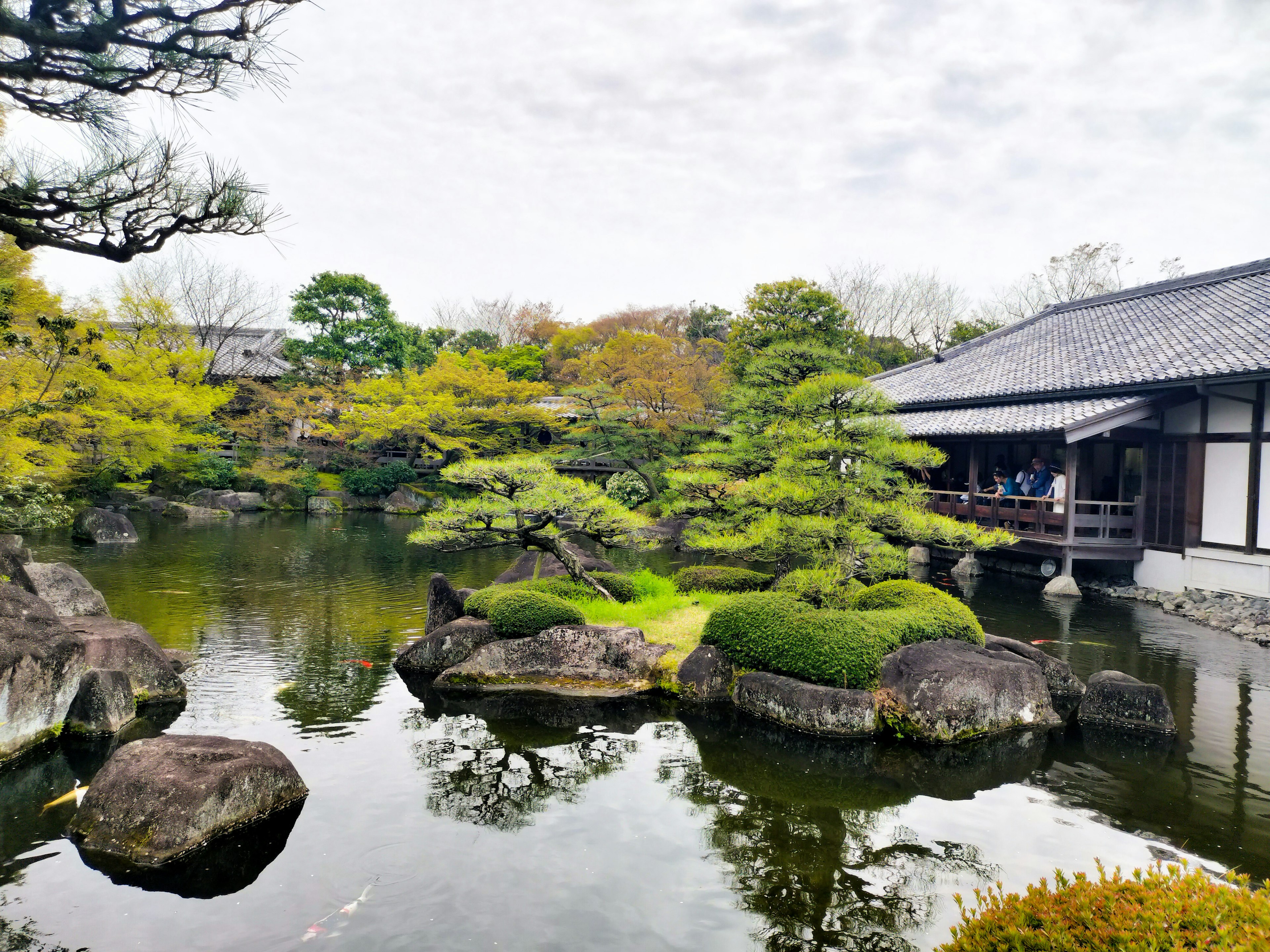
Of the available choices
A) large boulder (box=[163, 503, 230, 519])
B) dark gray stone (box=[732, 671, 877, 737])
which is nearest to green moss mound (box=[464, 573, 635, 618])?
dark gray stone (box=[732, 671, 877, 737])

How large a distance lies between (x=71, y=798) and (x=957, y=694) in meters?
8.02

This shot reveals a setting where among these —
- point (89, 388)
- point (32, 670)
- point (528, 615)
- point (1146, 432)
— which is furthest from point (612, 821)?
point (1146, 432)

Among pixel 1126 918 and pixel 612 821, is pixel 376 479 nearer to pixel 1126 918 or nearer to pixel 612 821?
pixel 612 821

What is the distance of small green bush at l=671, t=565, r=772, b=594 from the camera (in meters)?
12.8

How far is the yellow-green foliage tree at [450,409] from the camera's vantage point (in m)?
28.8

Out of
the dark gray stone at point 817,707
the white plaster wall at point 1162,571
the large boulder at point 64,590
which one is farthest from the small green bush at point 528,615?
the white plaster wall at point 1162,571

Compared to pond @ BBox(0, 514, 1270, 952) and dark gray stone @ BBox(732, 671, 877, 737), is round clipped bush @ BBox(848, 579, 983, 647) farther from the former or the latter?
pond @ BBox(0, 514, 1270, 952)

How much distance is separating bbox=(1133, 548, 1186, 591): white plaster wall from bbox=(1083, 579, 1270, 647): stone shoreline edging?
0.45 feet

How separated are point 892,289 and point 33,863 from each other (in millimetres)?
42538

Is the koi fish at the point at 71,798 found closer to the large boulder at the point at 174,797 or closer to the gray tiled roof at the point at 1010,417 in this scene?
the large boulder at the point at 174,797

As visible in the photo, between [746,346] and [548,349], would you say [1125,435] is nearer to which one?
[746,346]

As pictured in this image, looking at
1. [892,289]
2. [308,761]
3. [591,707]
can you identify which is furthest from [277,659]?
[892,289]

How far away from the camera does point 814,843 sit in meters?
5.58

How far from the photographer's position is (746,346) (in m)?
20.8
